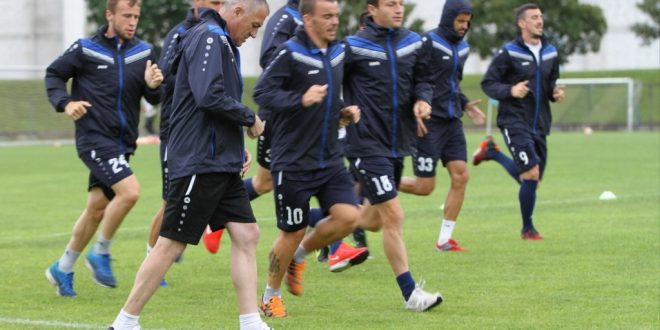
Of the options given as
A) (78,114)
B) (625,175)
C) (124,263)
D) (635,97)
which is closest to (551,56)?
(124,263)

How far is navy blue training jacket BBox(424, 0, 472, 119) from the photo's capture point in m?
12.3

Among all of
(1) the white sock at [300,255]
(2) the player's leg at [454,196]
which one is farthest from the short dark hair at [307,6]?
(2) the player's leg at [454,196]

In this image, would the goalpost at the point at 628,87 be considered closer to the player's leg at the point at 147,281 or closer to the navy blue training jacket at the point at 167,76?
the navy blue training jacket at the point at 167,76

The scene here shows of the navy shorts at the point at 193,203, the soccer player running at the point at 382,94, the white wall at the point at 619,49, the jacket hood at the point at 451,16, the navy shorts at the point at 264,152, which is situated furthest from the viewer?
the white wall at the point at 619,49

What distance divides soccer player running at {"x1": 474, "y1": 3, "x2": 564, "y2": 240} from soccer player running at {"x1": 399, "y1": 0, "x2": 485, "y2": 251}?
58 cm

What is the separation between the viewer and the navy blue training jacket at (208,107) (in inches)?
281

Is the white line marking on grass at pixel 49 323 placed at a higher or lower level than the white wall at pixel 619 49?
higher

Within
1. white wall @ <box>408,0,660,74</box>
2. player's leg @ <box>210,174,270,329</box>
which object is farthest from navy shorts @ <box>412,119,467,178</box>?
white wall @ <box>408,0,660,74</box>

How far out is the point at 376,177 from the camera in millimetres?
9258

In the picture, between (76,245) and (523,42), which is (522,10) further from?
(76,245)

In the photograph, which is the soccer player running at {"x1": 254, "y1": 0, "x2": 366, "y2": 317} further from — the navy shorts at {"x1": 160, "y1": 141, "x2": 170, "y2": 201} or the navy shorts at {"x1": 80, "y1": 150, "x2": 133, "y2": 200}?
the navy shorts at {"x1": 80, "y1": 150, "x2": 133, "y2": 200}

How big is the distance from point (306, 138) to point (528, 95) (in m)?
4.92

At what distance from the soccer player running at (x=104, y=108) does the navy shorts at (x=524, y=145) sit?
14.6 feet

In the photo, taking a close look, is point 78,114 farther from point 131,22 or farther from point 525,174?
point 525,174
